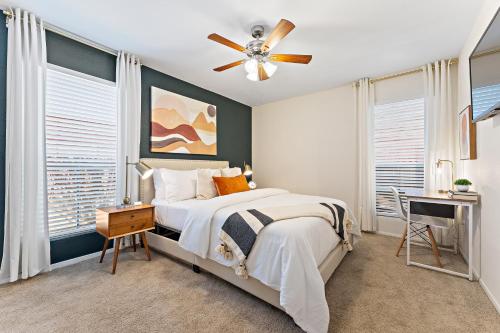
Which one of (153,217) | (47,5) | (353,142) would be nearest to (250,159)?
(353,142)

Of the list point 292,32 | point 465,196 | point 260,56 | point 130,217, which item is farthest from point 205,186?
point 465,196

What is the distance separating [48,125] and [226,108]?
286cm

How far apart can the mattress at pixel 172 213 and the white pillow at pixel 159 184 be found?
99mm

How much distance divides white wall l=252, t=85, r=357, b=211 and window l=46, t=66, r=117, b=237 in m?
3.03

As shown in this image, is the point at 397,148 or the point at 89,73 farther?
the point at 397,148

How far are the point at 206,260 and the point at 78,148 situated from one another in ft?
6.39

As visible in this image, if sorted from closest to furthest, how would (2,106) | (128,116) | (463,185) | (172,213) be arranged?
(2,106) → (463,185) → (172,213) → (128,116)

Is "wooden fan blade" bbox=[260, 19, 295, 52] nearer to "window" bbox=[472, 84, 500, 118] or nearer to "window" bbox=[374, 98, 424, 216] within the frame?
"window" bbox=[472, 84, 500, 118]

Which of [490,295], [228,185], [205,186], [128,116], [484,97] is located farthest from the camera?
[228,185]

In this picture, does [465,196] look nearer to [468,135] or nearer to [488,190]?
[488,190]

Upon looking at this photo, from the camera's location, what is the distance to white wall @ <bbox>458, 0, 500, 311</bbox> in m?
1.67

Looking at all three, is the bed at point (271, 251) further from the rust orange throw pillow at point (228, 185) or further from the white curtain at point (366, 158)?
the white curtain at point (366, 158)

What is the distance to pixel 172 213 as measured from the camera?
247 cm

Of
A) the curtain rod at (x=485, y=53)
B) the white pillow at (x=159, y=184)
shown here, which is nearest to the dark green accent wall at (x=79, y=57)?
the white pillow at (x=159, y=184)
